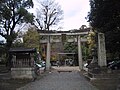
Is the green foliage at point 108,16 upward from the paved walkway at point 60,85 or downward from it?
upward

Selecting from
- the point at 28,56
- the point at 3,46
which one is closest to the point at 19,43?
the point at 3,46

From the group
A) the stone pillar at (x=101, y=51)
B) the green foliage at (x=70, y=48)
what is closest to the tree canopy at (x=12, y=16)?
the stone pillar at (x=101, y=51)

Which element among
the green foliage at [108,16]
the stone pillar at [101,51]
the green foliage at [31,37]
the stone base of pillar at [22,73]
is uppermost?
the green foliage at [31,37]

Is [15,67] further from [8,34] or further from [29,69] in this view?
[8,34]

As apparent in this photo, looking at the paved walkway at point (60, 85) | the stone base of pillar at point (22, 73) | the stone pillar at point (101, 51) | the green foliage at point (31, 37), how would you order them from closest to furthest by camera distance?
the paved walkway at point (60, 85) < the stone base of pillar at point (22, 73) < the stone pillar at point (101, 51) < the green foliage at point (31, 37)

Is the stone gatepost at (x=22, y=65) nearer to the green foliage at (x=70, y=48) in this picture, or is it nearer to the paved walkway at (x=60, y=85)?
the paved walkway at (x=60, y=85)

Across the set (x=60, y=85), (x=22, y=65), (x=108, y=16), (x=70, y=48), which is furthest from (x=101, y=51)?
(x=70, y=48)

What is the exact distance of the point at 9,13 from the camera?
42.6 m

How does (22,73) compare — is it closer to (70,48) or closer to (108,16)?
(108,16)

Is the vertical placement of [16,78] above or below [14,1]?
below

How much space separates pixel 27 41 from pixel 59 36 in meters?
6.59

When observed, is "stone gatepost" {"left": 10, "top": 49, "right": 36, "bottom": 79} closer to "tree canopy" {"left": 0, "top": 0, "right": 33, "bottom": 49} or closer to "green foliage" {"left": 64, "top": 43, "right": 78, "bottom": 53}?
"tree canopy" {"left": 0, "top": 0, "right": 33, "bottom": 49}

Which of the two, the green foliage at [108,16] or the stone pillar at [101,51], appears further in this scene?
the stone pillar at [101,51]

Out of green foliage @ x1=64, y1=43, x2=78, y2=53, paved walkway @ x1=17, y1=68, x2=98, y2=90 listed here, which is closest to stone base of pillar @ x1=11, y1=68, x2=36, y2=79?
paved walkway @ x1=17, y1=68, x2=98, y2=90
